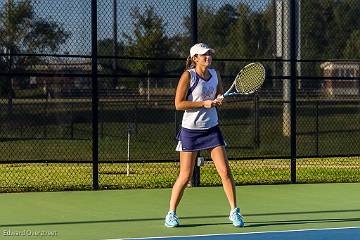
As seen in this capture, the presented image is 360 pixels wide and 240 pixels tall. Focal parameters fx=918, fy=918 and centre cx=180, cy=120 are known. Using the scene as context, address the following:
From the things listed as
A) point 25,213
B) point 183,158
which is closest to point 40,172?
point 25,213

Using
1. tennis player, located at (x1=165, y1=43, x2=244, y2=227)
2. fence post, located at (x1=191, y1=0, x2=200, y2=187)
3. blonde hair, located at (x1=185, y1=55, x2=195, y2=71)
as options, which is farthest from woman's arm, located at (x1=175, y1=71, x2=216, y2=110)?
fence post, located at (x1=191, y1=0, x2=200, y2=187)

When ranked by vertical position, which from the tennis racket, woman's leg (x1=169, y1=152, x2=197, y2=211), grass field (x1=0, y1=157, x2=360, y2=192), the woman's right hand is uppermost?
the tennis racket

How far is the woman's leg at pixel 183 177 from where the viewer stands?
8914 millimetres

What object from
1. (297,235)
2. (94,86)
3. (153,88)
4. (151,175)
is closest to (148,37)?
(151,175)

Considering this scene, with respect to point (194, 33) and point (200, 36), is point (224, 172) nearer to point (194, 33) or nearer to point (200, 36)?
point (194, 33)

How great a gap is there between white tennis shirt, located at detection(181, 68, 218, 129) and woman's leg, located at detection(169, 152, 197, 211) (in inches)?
11.6

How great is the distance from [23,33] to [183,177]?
719 cm

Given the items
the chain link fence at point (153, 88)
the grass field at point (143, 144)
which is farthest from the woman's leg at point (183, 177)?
the grass field at point (143, 144)

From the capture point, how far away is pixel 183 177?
891cm

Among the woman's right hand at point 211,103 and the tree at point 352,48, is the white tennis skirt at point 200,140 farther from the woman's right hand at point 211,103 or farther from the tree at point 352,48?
the tree at point 352,48

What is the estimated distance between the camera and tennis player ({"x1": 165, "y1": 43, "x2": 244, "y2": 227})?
8.88 m

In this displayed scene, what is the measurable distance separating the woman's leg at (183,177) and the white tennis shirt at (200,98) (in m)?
0.29

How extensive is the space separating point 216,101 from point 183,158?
2.51 ft

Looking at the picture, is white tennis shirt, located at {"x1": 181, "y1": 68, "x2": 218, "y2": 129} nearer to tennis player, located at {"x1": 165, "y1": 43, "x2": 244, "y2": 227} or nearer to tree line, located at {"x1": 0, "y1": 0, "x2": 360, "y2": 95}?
tennis player, located at {"x1": 165, "y1": 43, "x2": 244, "y2": 227}
